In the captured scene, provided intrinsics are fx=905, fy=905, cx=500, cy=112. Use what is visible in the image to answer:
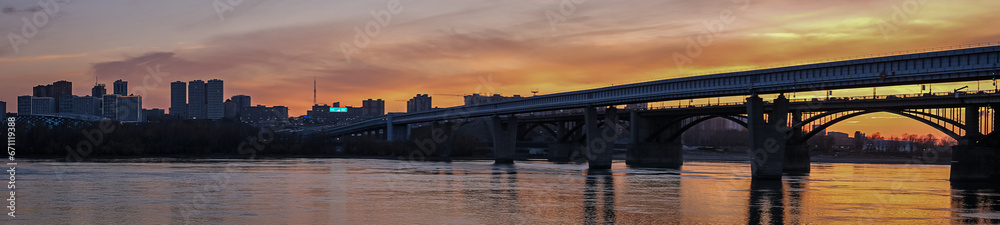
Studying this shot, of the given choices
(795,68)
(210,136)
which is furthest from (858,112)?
(210,136)

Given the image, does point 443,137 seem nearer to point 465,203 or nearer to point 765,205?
point 465,203

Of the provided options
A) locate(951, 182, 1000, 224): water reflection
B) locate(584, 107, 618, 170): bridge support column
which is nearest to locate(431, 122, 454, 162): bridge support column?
locate(584, 107, 618, 170): bridge support column

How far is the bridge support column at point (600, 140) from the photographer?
117875 millimetres

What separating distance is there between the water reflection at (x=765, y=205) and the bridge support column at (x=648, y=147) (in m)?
75.5

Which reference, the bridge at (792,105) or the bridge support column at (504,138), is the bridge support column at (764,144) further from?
the bridge support column at (504,138)

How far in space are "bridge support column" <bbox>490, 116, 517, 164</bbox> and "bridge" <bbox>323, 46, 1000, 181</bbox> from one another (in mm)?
5950

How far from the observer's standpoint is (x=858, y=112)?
10900 cm

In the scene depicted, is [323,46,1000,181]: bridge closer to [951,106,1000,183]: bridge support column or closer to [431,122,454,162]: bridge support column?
[951,106,1000,183]: bridge support column

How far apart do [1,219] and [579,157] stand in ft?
483

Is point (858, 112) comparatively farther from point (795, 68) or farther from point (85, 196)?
point (85, 196)

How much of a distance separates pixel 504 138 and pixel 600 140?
41.6 m

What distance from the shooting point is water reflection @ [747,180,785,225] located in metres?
40.1

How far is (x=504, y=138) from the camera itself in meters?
159

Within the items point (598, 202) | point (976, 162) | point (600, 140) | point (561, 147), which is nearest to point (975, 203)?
point (598, 202)
